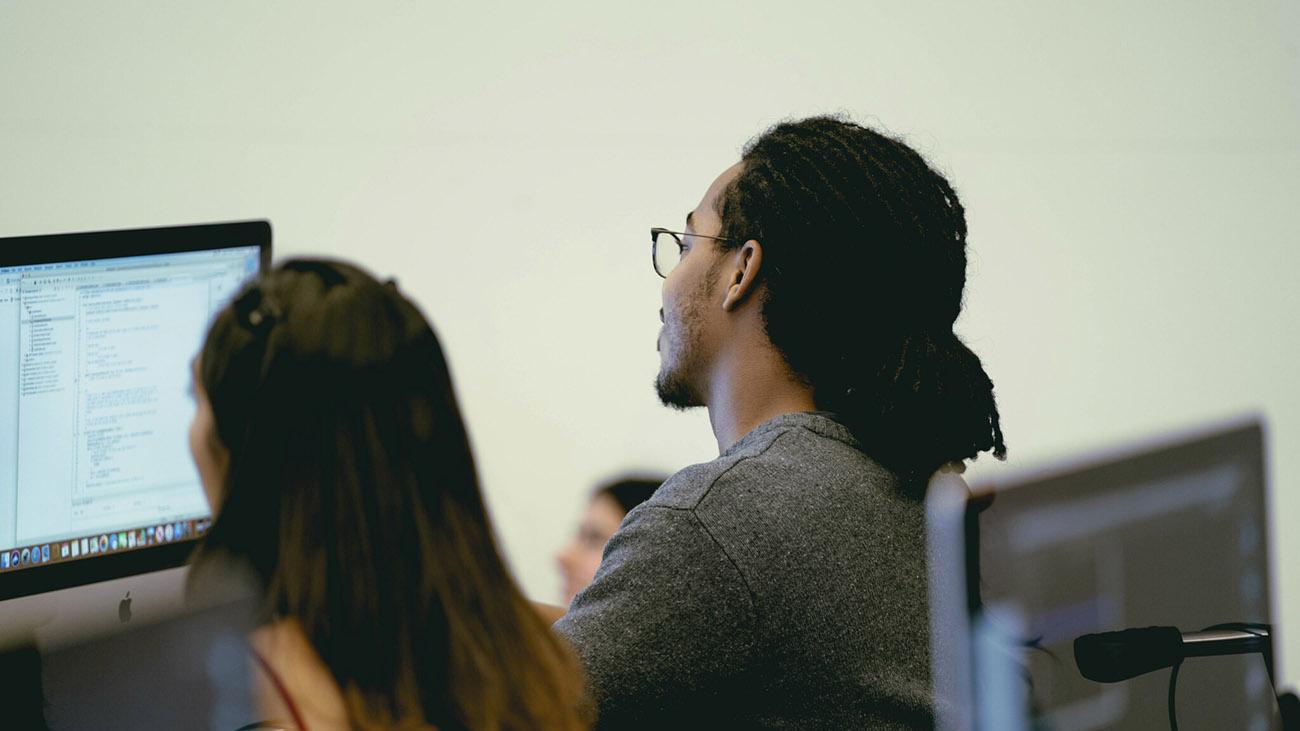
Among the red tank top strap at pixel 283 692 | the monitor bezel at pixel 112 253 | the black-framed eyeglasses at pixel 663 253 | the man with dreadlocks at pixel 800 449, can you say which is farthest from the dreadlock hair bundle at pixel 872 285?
the red tank top strap at pixel 283 692

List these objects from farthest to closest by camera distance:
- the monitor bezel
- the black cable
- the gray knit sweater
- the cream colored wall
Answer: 1. the cream colored wall
2. the monitor bezel
3. the gray knit sweater
4. the black cable

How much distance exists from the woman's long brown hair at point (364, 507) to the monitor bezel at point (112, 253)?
1.41ft

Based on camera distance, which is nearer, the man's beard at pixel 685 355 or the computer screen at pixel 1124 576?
the computer screen at pixel 1124 576

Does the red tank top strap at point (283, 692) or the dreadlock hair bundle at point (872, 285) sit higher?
the dreadlock hair bundle at point (872, 285)

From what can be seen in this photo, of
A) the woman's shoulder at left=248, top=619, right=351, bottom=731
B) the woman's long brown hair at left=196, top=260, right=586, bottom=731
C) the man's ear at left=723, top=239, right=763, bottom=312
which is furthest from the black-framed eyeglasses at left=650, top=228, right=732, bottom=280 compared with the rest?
the woman's shoulder at left=248, top=619, right=351, bottom=731

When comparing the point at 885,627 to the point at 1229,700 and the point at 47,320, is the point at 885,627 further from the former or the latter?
the point at 47,320

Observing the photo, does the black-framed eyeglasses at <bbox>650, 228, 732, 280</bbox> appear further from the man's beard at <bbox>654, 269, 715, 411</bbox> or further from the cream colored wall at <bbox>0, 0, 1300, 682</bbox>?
the cream colored wall at <bbox>0, 0, 1300, 682</bbox>

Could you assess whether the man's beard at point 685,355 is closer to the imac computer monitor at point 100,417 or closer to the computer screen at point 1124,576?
the imac computer monitor at point 100,417

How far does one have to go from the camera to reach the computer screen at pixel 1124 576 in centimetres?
55

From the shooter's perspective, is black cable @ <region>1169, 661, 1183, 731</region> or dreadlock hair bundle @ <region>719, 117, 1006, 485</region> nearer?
black cable @ <region>1169, 661, 1183, 731</region>

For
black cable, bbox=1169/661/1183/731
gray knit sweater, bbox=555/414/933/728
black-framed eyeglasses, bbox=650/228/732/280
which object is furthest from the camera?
black-framed eyeglasses, bbox=650/228/732/280

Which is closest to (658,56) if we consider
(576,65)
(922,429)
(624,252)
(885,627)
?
(576,65)

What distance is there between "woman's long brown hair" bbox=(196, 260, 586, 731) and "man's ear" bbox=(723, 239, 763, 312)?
59 cm

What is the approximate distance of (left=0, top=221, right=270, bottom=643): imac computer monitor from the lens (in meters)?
1.21
